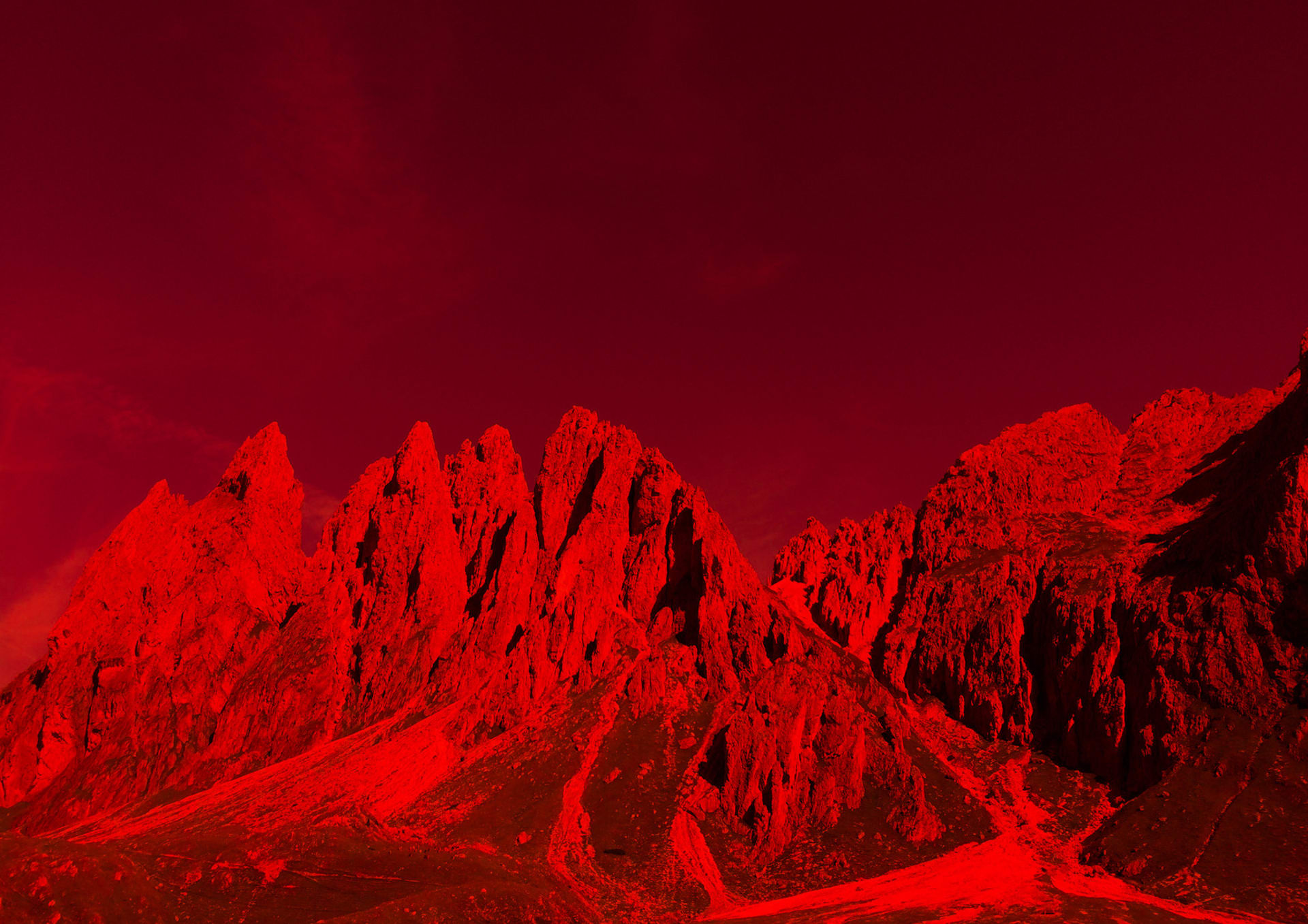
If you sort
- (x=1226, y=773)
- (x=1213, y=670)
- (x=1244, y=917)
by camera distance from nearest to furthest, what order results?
1. (x=1244, y=917)
2. (x=1226, y=773)
3. (x=1213, y=670)

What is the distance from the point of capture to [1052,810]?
561 feet

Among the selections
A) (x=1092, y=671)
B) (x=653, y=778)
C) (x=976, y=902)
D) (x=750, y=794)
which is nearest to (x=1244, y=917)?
(x=976, y=902)

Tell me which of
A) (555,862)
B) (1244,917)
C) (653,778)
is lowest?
(1244,917)

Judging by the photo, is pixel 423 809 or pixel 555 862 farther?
pixel 423 809

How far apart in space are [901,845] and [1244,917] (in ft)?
182

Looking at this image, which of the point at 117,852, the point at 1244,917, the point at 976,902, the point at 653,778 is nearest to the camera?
the point at 117,852

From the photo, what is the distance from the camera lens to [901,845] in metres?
161

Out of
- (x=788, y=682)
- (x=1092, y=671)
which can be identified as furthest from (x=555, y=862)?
(x=1092, y=671)

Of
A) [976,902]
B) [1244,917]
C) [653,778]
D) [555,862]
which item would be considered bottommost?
[1244,917]

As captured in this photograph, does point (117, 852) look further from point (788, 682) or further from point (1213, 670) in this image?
Result: point (1213, 670)

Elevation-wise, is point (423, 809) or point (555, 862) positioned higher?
point (423, 809)

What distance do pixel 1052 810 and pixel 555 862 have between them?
10154cm

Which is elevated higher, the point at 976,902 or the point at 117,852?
the point at 117,852

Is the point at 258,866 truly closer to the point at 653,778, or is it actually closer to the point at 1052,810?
the point at 653,778
